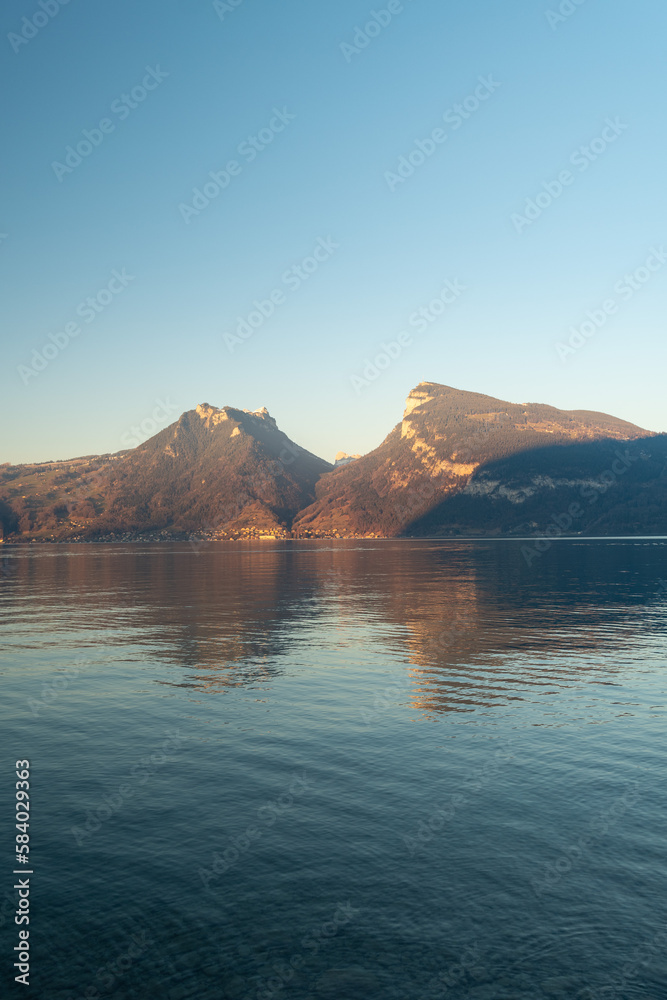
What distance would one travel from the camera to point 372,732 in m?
32.1

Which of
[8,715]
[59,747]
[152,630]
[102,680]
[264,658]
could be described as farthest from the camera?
[152,630]

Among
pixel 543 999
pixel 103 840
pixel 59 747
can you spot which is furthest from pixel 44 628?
pixel 543 999

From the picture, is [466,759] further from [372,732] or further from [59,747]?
[59,747]

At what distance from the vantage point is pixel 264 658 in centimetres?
5172

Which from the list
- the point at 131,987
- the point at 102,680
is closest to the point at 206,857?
the point at 131,987

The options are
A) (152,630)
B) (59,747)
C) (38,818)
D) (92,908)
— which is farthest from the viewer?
(152,630)

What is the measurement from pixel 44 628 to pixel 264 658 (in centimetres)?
3089

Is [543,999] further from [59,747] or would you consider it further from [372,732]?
[59,747]

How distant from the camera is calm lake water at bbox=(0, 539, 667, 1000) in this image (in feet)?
49.2

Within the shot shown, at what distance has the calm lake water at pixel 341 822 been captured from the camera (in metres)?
15.0

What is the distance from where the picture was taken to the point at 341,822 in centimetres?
2195

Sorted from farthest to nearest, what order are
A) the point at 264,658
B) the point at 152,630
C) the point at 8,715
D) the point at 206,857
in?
1. the point at 152,630
2. the point at 264,658
3. the point at 8,715
4. the point at 206,857

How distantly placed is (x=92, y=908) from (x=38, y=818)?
6689 millimetres

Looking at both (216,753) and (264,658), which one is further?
(264,658)
